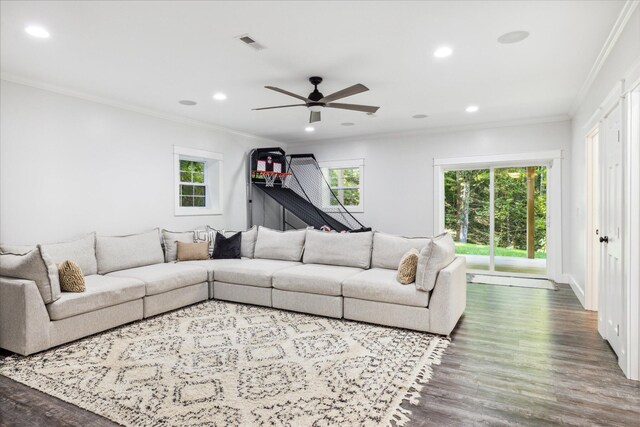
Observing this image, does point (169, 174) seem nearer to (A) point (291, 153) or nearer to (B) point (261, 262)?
(B) point (261, 262)

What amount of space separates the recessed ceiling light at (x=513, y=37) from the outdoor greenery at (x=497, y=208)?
380 cm

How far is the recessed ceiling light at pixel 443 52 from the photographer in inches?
131

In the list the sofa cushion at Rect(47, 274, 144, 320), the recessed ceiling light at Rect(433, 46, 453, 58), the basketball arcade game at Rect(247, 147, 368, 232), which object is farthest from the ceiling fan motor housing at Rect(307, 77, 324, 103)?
the basketball arcade game at Rect(247, 147, 368, 232)

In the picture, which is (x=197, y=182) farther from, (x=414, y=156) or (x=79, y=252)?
(x=414, y=156)

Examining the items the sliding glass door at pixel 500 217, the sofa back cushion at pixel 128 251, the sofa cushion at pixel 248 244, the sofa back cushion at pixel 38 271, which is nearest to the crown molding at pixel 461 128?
the sliding glass door at pixel 500 217

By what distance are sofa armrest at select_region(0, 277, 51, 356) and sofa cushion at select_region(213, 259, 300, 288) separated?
1937mm

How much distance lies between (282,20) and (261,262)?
3088 millimetres

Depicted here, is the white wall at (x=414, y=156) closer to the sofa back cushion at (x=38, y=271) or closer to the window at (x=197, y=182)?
the window at (x=197, y=182)

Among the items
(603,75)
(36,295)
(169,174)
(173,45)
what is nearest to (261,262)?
(169,174)

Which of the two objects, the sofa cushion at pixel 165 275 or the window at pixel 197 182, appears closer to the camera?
the sofa cushion at pixel 165 275

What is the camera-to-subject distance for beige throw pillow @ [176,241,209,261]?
5.18m

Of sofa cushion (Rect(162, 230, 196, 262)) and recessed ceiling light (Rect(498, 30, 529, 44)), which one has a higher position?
recessed ceiling light (Rect(498, 30, 529, 44))

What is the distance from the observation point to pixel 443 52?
134 inches

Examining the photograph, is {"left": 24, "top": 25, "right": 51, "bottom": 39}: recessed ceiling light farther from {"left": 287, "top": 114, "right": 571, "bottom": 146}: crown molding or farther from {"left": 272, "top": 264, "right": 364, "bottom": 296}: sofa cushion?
{"left": 287, "top": 114, "right": 571, "bottom": 146}: crown molding
